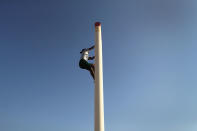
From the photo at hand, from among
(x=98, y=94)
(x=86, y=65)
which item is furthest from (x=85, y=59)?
(x=98, y=94)

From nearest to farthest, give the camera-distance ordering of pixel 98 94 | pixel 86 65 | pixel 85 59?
pixel 98 94 < pixel 86 65 < pixel 85 59

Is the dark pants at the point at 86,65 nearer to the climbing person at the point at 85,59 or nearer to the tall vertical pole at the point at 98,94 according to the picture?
the climbing person at the point at 85,59

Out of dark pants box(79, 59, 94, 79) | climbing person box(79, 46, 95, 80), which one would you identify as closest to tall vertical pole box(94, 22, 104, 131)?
dark pants box(79, 59, 94, 79)

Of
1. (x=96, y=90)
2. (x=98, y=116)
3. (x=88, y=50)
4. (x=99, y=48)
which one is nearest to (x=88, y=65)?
(x=88, y=50)

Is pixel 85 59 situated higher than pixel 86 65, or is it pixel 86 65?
pixel 85 59

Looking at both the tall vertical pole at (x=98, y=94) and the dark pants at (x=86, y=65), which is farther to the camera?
the dark pants at (x=86, y=65)

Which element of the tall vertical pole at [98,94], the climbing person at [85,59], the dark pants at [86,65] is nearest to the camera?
the tall vertical pole at [98,94]

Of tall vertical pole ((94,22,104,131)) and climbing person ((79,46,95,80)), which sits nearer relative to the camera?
tall vertical pole ((94,22,104,131))

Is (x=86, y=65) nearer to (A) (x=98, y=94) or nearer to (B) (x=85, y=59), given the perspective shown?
(B) (x=85, y=59)

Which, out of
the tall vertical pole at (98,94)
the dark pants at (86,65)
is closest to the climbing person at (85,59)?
the dark pants at (86,65)

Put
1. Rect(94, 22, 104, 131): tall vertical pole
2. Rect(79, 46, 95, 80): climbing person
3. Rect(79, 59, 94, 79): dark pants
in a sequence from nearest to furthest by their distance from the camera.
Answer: Rect(94, 22, 104, 131): tall vertical pole
Rect(79, 59, 94, 79): dark pants
Rect(79, 46, 95, 80): climbing person

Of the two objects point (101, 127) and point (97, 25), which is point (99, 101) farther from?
point (97, 25)

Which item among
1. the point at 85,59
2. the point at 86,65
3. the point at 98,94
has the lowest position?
the point at 98,94

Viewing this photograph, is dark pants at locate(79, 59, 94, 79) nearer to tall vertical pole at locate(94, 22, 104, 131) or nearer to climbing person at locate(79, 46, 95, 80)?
climbing person at locate(79, 46, 95, 80)
